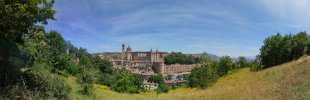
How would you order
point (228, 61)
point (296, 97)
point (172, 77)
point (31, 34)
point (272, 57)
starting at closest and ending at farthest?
point (296, 97) < point (31, 34) < point (272, 57) < point (228, 61) < point (172, 77)

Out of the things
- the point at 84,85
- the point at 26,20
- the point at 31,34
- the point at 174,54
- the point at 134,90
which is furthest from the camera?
the point at 174,54

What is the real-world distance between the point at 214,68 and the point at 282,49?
16457 mm

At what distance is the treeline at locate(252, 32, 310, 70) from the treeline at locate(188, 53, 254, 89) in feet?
26.3

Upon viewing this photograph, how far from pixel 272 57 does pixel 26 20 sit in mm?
55215

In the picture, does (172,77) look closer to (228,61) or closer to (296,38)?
(228,61)

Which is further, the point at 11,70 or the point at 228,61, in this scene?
the point at 228,61

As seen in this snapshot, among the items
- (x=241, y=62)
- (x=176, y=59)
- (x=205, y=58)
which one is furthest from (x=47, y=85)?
(x=176, y=59)

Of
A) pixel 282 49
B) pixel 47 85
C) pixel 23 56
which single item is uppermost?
pixel 282 49

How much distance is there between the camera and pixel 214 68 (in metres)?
63.9

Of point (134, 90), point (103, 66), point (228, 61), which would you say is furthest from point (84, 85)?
point (103, 66)

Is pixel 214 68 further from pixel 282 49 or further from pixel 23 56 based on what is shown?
pixel 23 56

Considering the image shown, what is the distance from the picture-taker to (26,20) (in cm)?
1052

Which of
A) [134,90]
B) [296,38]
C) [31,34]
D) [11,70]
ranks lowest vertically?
[134,90]

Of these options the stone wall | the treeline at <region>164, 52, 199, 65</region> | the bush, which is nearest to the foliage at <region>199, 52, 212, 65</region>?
the stone wall
